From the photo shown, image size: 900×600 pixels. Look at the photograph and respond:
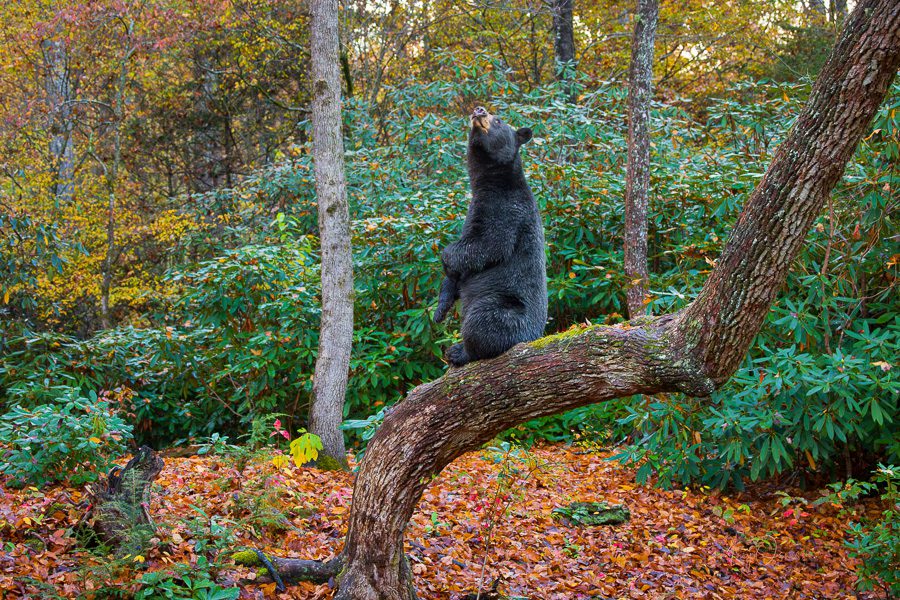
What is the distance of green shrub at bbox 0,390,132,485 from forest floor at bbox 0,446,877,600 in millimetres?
152

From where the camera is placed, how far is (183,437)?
360 inches

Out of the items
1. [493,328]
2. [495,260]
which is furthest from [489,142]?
[493,328]

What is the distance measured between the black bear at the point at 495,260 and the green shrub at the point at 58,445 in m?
2.26

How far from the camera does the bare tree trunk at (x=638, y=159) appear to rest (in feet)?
24.5

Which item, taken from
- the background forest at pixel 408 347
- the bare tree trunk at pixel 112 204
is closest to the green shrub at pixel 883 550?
the background forest at pixel 408 347

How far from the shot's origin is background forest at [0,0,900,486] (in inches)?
248

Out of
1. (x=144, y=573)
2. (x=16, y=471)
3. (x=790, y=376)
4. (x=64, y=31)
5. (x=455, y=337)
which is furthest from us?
(x=64, y=31)

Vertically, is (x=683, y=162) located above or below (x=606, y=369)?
above

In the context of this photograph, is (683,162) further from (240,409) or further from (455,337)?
(240,409)

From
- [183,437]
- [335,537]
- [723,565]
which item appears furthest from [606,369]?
[183,437]

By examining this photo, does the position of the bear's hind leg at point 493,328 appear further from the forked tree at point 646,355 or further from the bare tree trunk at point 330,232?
the bare tree trunk at point 330,232

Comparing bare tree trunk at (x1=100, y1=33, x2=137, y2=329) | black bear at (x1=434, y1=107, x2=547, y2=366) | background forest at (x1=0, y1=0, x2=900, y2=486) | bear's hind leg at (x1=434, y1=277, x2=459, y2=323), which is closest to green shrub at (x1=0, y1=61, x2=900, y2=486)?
background forest at (x1=0, y1=0, x2=900, y2=486)

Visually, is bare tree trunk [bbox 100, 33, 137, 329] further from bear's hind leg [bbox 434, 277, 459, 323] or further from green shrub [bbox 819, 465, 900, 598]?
green shrub [bbox 819, 465, 900, 598]

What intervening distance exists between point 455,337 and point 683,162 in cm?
374
